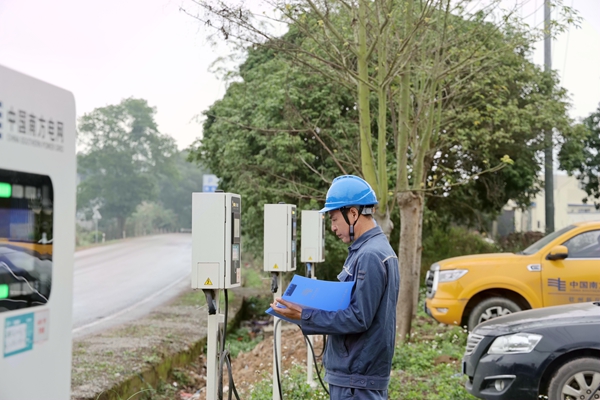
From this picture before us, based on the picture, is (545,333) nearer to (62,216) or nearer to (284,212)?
(284,212)

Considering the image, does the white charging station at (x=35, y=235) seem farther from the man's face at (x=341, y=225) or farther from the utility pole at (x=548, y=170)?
the utility pole at (x=548, y=170)

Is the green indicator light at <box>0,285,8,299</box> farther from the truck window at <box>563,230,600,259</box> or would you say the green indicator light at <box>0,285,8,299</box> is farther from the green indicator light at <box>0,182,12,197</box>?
the truck window at <box>563,230,600,259</box>

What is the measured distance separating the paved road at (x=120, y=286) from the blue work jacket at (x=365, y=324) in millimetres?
9727

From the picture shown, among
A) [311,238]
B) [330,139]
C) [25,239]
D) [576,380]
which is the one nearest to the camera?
[25,239]

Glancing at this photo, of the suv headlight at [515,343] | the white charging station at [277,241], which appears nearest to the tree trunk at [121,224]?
the white charging station at [277,241]

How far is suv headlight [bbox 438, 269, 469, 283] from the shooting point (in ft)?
35.8

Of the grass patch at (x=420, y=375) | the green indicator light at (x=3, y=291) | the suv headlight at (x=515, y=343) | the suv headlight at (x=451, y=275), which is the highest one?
the green indicator light at (x=3, y=291)

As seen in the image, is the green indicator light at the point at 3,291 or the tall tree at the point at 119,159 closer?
the green indicator light at the point at 3,291

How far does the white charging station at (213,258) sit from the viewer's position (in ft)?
16.6

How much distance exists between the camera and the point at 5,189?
7.73 feet

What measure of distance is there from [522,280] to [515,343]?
164 inches

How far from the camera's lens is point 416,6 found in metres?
10.3

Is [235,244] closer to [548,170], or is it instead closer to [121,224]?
[548,170]

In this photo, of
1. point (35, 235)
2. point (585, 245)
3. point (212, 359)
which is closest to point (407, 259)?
point (585, 245)
